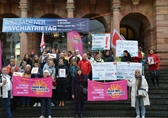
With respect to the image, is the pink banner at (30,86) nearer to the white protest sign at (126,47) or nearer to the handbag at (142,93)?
the handbag at (142,93)

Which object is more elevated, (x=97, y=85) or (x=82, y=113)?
(x=97, y=85)

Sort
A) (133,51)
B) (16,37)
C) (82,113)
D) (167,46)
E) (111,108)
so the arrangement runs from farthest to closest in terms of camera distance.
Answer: (16,37) < (167,46) < (133,51) < (111,108) < (82,113)

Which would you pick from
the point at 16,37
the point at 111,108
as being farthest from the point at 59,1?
the point at 111,108

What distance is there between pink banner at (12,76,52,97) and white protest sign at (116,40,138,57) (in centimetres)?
432

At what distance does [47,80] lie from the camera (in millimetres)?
11070

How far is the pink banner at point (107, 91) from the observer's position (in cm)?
1116

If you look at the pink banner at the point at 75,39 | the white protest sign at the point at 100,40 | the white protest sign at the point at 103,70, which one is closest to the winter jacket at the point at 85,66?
the white protest sign at the point at 103,70

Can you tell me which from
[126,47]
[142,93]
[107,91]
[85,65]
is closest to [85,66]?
[85,65]

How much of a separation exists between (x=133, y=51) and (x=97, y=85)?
11.8 ft

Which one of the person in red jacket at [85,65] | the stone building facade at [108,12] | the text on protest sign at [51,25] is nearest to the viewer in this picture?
the person in red jacket at [85,65]

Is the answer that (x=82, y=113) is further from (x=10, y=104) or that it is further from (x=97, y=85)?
(x=10, y=104)

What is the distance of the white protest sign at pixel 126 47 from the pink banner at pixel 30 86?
4.32 meters

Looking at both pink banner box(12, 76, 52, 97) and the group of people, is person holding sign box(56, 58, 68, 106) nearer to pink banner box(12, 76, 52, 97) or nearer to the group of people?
the group of people

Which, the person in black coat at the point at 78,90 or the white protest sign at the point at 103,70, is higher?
the white protest sign at the point at 103,70
